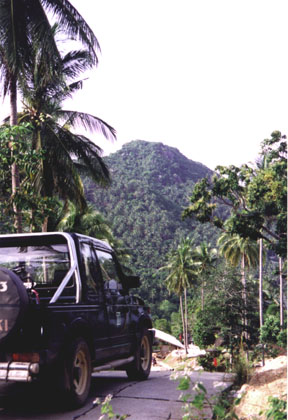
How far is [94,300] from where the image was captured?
21.5 feet

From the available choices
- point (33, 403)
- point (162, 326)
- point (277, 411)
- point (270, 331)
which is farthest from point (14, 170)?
point (162, 326)

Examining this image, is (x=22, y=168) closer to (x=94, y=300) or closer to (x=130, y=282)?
(x=130, y=282)

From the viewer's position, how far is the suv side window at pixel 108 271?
7.20 meters

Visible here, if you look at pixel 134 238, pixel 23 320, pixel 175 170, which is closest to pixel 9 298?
pixel 23 320

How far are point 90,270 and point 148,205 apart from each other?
384 feet

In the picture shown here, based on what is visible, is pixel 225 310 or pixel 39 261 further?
pixel 225 310

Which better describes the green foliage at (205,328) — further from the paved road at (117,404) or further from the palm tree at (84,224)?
the paved road at (117,404)

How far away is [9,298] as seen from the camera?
520 centimetres

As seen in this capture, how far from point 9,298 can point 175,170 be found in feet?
518

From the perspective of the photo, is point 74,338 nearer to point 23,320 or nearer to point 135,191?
point 23,320

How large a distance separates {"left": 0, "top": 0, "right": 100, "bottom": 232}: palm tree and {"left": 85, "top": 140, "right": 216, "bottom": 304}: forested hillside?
189 feet

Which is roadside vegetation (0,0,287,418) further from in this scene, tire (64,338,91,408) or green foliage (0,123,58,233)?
tire (64,338,91,408)

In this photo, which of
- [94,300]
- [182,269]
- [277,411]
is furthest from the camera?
[182,269]

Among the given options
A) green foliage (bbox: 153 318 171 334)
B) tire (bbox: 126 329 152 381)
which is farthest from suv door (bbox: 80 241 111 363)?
green foliage (bbox: 153 318 171 334)
